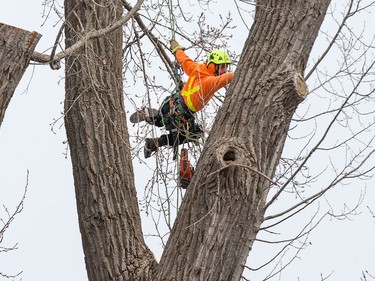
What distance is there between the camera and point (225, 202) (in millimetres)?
5320

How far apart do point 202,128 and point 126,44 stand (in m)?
1.14

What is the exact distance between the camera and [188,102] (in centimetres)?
771

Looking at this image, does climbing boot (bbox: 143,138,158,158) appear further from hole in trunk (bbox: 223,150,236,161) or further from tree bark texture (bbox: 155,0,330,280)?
hole in trunk (bbox: 223,150,236,161)

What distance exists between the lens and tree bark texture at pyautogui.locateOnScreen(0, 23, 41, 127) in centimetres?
487

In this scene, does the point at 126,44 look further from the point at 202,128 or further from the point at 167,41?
the point at 202,128

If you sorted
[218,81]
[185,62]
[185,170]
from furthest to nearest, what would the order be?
[185,62] → [218,81] → [185,170]

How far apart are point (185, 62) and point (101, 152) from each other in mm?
1696

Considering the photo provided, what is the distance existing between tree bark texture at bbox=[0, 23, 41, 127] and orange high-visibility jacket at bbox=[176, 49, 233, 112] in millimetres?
2589

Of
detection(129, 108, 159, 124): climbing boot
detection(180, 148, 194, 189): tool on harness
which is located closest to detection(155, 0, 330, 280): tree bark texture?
detection(180, 148, 194, 189): tool on harness

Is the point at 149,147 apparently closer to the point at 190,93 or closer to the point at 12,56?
the point at 190,93

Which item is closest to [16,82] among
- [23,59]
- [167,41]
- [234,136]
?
[23,59]

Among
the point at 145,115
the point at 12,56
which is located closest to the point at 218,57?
the point at 145,115

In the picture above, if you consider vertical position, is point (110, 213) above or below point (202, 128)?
below

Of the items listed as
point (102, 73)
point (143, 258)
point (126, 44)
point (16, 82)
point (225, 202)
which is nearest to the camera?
point (16, 82)
